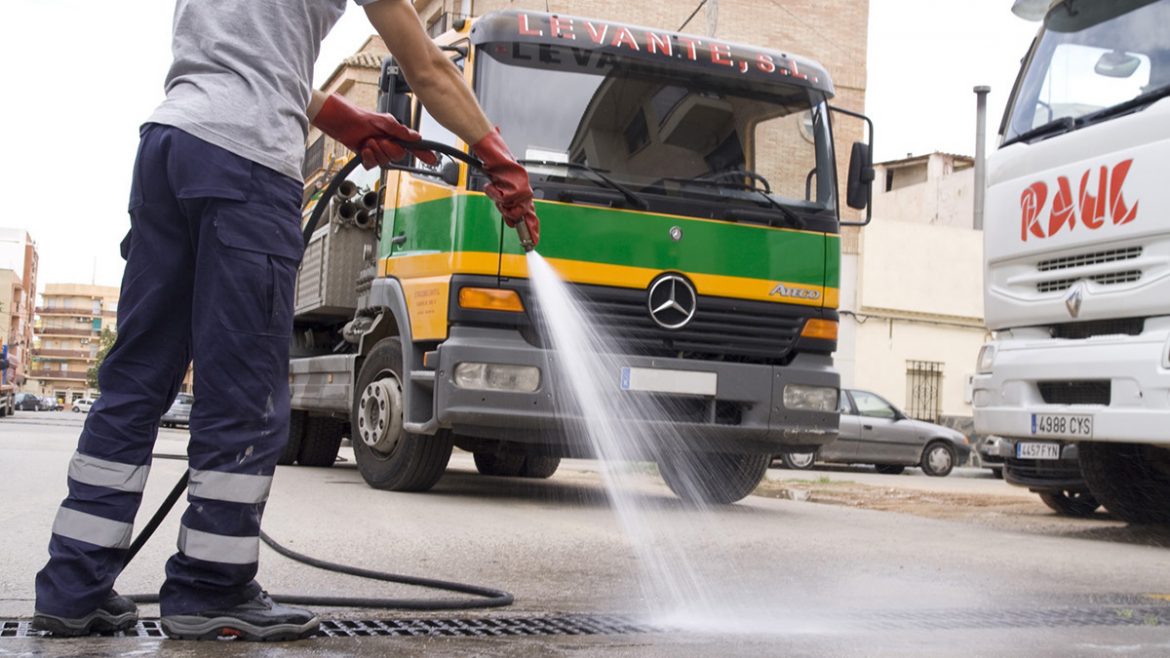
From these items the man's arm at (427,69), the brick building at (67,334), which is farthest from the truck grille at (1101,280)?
the brick building at (67,334)

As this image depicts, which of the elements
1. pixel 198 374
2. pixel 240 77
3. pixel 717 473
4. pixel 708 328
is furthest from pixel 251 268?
pixel 717 473

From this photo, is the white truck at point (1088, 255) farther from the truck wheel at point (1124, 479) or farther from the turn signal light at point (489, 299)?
the turn signal light at point (489, 299)

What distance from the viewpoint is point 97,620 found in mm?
3037

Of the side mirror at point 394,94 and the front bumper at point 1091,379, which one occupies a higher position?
the side mirror at point 394,94

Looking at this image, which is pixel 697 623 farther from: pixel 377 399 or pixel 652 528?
pixel 377 399

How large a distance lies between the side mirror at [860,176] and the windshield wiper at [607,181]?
1.50m

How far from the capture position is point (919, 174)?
46.4 metres

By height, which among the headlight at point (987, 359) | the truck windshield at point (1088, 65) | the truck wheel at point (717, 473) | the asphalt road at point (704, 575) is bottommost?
the asphalt road at point (704, 575)

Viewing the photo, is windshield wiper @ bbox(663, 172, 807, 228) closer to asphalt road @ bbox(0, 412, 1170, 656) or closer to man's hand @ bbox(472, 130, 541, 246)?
asphalt road @ bbox(0, 412, 1170, 656)

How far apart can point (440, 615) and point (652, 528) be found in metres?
3.13

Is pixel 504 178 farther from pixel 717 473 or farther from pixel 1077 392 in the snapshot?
pixel 717 473

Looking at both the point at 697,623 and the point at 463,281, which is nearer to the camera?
the point at 697,623

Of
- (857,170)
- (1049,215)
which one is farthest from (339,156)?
(1049,215)

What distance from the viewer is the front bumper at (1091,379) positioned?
639cm
